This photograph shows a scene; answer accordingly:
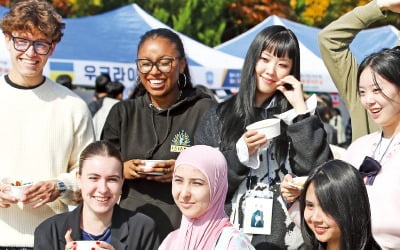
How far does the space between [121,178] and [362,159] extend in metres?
1.24

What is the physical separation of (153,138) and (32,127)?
26.1 inches

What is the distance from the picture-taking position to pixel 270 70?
140 inches

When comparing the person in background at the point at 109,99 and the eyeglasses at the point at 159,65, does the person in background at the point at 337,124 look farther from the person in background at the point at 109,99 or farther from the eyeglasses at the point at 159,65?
the eyeglasses at the point at 159,65

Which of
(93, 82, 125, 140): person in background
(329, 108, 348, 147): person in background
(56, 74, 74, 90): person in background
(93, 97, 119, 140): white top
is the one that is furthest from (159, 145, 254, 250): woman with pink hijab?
(329, 108, 348, 147): person in background

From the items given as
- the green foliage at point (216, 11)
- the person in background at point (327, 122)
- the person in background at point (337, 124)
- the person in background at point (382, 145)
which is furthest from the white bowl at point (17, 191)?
the green foliage at point (216, 11)

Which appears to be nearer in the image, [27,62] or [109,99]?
[27,62]

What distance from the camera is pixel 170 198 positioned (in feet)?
12.6

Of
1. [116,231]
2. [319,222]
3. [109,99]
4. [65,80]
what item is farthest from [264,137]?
[65,80]

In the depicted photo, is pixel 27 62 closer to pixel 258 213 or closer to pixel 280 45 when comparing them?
pixel 280 45

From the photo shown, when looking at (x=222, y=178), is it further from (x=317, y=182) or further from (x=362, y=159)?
(x=362, y=159)

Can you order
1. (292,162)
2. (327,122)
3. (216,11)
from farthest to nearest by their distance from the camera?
(216,11), (327,122), (292,162)

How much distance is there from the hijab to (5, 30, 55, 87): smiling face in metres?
1.06

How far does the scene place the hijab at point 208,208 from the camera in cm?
320

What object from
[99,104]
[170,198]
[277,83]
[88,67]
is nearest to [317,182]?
[277,83]
